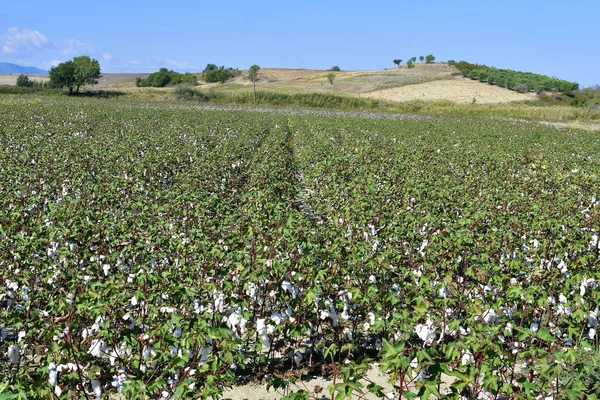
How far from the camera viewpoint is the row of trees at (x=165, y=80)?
13750cm

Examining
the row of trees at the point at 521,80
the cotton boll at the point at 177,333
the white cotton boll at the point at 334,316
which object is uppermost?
the row of trees at the point at 521,80

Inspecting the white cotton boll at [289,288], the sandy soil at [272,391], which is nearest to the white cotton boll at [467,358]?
the sandy soil at [272,391]

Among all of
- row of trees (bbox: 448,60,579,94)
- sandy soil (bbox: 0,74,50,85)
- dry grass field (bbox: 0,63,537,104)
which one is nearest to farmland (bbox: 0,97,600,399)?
dry grass field (bbox: 0,63,537,104)

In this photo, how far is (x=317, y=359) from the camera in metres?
5.55

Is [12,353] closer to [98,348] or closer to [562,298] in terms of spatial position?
[98,348]

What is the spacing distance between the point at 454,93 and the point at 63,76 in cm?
6938

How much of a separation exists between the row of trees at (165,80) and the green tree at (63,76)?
50208mm

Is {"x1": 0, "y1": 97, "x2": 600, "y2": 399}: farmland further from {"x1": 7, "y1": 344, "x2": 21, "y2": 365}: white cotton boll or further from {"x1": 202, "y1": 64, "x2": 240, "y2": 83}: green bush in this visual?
{"x1": 202, "y1": 64, "x2": 240, "y2": 83}: green bush

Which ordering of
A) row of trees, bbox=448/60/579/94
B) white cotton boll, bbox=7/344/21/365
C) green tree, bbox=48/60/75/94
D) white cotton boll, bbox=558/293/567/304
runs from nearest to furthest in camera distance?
white cotton boll, bbox=7/344/21/365, white cotton boll, bbox=558/293/567/304, green tree, bbox=48/60/75/94, row of trees, bbox=448/60/579/94

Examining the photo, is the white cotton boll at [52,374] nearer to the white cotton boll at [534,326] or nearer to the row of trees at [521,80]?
the white cotton boll at [534,326]

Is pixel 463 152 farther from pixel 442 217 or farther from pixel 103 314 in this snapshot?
pixel 103 314

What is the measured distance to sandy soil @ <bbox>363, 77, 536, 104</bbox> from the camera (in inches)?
3447

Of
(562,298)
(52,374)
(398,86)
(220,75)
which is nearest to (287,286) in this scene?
(52,374)

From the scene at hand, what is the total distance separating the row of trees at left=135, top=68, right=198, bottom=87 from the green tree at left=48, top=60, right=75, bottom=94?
50.2m
